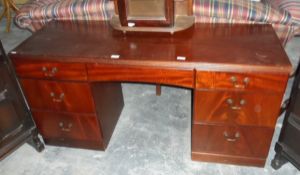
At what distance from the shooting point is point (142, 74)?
3.81 ft

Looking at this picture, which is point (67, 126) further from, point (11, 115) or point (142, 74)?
point (142, 74)

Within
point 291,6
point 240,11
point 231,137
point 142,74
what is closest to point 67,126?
point 142,74

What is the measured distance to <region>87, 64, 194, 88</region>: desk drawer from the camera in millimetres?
1129

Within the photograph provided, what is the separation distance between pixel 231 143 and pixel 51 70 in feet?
2.96

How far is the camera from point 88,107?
135cm

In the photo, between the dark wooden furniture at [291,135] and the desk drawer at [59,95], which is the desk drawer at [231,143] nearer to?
the dark wooden furniture at [291,135]

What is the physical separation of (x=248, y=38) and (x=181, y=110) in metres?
0.74

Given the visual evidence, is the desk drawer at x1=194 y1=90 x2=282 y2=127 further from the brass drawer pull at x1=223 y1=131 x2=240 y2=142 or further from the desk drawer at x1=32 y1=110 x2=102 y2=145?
the desk drawer at x1=32 y1=110 x2=102 y2=145

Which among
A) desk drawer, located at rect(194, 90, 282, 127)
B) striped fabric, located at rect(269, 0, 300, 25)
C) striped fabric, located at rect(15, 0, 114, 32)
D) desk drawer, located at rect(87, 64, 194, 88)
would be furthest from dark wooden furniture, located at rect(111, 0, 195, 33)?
striped fabric, located at rect(269, 0, 300, 25)

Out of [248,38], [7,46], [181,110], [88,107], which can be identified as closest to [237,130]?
[248,38]

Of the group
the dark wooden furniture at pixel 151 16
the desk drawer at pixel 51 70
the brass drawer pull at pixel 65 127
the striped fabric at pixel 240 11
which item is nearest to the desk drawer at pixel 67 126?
the brass drawer pull at pixel 65 127

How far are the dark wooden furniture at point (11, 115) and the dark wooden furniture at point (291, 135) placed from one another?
1266 millimetres

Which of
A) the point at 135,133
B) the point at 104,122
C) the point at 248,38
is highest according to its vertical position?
the point at 248,38

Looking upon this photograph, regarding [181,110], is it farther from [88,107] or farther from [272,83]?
[272,83]
